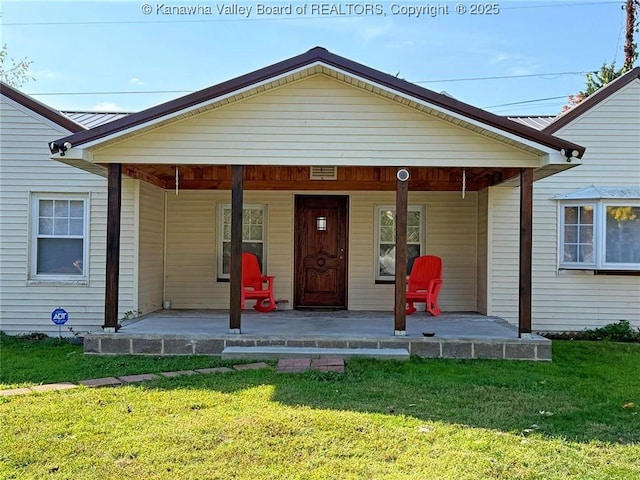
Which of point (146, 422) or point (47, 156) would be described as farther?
point (47, 156)

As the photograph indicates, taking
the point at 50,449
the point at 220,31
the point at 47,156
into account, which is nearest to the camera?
the point at 50,449

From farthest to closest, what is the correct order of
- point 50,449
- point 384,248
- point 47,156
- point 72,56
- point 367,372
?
point 72,56, point 384,248, point 47,156, point 367,372, point 50,449

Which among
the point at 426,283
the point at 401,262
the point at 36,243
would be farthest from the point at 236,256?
the point at 36,243

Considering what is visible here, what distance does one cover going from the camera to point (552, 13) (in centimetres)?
1305

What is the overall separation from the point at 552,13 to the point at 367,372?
11.0 metres

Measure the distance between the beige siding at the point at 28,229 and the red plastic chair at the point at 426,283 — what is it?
4370 millimetres

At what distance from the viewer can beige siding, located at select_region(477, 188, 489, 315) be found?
9086 mm

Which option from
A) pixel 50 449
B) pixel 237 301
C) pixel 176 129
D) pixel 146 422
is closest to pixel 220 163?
pixel 176 129

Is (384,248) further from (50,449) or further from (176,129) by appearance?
(50,449)

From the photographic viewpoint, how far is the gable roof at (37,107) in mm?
8555

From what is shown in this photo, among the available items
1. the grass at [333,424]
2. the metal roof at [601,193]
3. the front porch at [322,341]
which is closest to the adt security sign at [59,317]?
the front porch at [322,341]

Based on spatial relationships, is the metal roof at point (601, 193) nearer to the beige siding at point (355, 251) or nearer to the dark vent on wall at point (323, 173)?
the beige siding at point (355, 251)

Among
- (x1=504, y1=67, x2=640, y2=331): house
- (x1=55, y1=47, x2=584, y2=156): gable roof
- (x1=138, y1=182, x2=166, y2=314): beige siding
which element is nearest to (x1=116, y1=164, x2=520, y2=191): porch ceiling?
(x1=138, y1=182, x2=166, y2=314): beige siding

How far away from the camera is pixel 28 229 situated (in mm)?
8586
